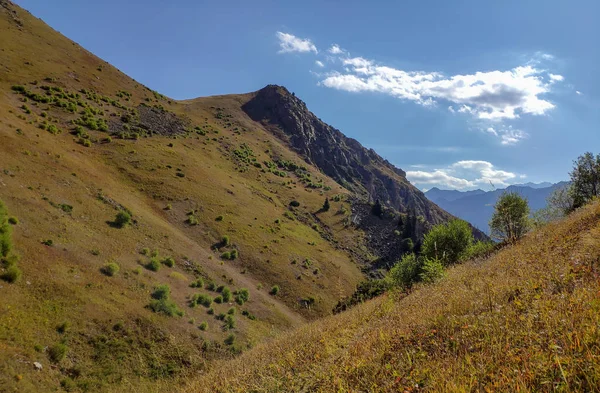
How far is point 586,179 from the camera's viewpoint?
117ft

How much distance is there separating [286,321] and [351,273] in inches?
1035

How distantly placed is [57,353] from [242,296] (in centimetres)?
2035

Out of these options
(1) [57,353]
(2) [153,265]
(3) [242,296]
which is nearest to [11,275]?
(1) [57,353]

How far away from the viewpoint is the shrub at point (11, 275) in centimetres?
1862

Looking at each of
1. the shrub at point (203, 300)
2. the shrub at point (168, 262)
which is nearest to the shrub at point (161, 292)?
the shrub at point (203, 300)

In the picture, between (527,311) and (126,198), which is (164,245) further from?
(527,311)

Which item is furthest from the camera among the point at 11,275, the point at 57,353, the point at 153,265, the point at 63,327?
the point at 153,265

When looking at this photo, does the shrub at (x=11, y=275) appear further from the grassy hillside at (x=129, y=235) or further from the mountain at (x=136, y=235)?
the grassy hillside at (x=129, y=235)

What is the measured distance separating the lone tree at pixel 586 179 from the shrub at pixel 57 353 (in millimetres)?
47744

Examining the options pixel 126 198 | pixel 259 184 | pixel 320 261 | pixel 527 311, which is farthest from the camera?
pixel 259 184

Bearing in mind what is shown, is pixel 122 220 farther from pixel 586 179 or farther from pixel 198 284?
pixel 586 179

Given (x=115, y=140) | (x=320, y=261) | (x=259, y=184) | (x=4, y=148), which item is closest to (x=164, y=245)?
(x=4, y=148)

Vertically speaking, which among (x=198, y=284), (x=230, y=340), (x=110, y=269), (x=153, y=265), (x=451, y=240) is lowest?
(x=230, y=340)

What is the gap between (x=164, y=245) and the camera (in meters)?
36.2
